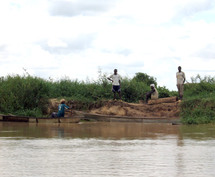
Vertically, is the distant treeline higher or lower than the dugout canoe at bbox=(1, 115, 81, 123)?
higher

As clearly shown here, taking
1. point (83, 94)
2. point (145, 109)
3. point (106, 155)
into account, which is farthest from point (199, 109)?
point (106, 155)

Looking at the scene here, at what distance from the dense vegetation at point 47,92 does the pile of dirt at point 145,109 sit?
1.18m

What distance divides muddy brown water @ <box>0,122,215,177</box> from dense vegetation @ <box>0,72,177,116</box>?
28.5 feet

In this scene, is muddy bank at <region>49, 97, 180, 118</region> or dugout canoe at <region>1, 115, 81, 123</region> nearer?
dugout canoe at <region>1, 115, 81, 123</region>

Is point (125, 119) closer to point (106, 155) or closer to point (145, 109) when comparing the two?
point (145, 109)

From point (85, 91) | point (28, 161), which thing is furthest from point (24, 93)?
point (28, 161)

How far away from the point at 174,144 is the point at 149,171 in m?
4.24

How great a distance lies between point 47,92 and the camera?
25125 millimetres

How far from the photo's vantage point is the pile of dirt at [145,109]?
2350cm

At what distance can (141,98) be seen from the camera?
86.8 ft

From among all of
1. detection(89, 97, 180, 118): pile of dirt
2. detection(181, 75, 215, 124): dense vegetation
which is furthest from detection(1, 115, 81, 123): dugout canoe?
detection(181, 75, 215, 124): dense vegetation

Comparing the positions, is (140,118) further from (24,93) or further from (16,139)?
(16,139)

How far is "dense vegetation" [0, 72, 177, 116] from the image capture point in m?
23.7

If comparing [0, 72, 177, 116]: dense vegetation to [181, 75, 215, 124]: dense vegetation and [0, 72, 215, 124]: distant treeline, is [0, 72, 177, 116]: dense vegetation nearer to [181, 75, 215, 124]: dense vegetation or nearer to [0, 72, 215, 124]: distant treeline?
[0, 72, 215, 124]: distant treeline
